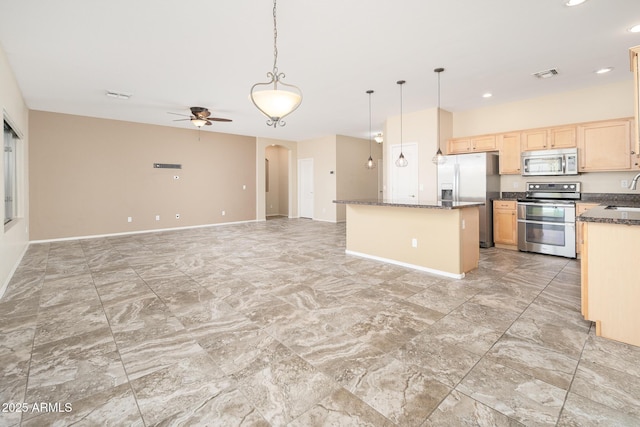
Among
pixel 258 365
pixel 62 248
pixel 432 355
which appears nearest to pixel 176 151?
pixel 62 248

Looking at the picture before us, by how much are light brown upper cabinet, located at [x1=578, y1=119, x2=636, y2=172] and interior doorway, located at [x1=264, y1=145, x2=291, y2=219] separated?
860cm

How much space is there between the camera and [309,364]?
1.98 metres

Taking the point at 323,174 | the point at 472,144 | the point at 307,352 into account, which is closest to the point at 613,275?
the point at 307,352

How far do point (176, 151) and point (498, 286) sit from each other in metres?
8.12

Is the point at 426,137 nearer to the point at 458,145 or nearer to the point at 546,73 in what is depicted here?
the point at 458,145

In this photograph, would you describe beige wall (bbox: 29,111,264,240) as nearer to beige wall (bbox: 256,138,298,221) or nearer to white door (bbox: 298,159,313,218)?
beige wall (bbox: 256,138,298,221)

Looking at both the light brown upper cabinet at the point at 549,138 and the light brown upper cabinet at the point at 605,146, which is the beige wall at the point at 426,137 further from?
the light brown upper cabinet at the point at 605,146

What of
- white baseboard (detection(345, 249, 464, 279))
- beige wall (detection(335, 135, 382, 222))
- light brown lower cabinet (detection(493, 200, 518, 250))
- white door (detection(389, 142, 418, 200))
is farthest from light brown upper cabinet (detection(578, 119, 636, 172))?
beige wall (detection(335, 135, 382, 222))

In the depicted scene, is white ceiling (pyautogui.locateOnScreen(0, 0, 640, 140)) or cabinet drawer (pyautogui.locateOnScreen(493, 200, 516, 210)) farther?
cabinet drawer (pyautogui.locateOnScreen(493, 200, 516, 210))

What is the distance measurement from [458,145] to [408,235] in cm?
315

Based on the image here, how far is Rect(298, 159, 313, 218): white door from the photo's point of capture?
1052 centimetres

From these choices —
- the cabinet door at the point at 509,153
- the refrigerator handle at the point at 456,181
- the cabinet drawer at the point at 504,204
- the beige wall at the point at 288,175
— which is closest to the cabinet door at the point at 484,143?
the cabinet door at the point at 509,153

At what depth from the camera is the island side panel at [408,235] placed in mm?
3891

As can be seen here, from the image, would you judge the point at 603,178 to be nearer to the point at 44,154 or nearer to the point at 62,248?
the point at 62,248
